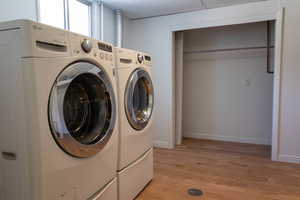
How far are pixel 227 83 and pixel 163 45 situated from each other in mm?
1358

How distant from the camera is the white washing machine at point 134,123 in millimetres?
1678

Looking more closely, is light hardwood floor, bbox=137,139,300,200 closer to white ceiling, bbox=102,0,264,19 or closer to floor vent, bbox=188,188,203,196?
floor vent, bbox=188,188,203,196

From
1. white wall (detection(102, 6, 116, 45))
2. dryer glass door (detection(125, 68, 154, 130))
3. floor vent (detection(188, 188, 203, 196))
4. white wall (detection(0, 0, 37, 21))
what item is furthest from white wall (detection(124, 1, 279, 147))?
white wall (detection(0, 0, 37, 21))

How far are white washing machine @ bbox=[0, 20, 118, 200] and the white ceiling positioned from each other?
67.6 inches

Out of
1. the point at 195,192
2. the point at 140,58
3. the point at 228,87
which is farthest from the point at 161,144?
the point at 140,58

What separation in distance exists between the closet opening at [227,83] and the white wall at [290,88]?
1.43 ft

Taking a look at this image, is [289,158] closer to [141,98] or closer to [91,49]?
[141,98]

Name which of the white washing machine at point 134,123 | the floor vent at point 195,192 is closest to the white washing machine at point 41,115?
the white washing machine at point 134,123

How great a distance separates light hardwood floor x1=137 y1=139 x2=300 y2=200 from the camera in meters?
1.99

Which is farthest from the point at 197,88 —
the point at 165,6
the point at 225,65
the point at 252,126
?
the point at 165,6

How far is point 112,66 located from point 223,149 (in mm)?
2514

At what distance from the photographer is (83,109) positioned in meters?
1.45

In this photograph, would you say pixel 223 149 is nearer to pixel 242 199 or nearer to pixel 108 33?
pixel 242 199

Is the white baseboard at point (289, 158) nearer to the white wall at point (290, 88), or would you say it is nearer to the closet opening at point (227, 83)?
the white wall at point (290, 88)
